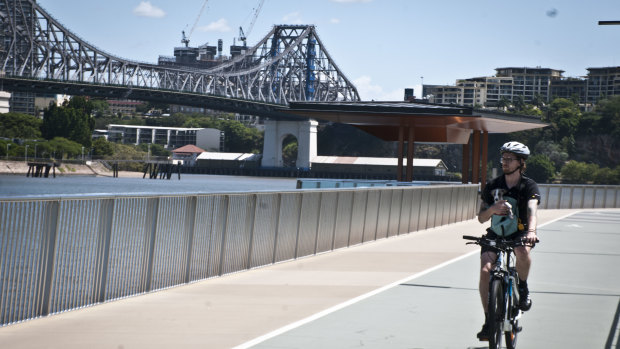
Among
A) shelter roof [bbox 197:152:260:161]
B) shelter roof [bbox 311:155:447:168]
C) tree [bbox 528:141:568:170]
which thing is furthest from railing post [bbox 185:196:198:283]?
shelter roof [bbox 197:152:260:161]

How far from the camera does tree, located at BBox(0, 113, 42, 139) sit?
154 metres

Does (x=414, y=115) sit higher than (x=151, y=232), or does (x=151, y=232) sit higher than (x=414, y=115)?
(x=414, y=115)

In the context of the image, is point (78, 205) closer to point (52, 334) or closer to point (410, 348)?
point (52, 334)

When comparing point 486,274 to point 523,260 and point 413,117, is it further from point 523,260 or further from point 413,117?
point 413,117

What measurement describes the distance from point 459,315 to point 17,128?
153m

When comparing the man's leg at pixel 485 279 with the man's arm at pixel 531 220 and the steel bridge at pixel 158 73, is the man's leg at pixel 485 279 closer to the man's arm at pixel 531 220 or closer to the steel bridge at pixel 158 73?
the man's arm at pixel 531 220

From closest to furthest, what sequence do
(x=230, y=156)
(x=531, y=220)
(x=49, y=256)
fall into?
1. (x=531, y=220)
2. (x=49, y=256)
3. (x=230, y=156)

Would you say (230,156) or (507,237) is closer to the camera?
(507,237)

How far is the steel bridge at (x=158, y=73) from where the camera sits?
385ft

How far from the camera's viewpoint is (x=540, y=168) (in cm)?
15700

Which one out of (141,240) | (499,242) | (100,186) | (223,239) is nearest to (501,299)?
(499,242)

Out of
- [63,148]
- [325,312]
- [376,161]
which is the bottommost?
[325,312]

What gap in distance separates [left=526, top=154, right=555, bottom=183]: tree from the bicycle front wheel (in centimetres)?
15319

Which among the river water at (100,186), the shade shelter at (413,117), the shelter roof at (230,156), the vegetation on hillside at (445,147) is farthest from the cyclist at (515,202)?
the shelter roof at (230,156)
